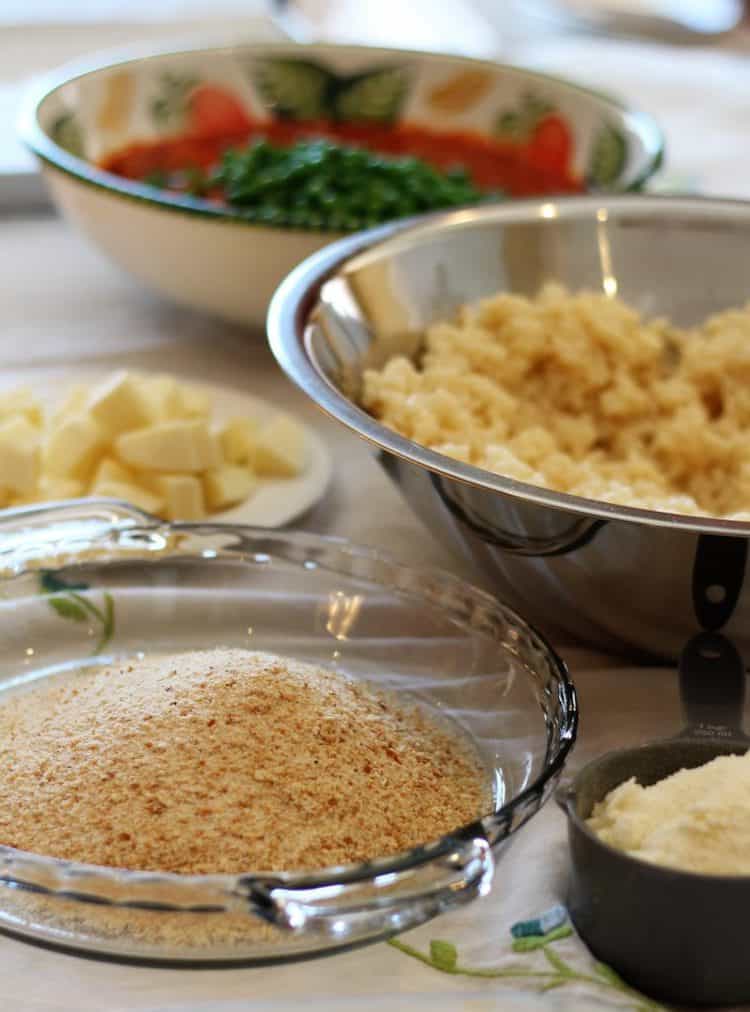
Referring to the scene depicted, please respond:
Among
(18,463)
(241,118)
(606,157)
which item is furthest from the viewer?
(241,118)

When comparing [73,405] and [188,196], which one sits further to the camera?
Result: [188,196]

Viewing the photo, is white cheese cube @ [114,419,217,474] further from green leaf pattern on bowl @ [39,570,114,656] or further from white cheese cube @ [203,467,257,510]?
green leaf pattern on bowl @ [39,570,114,656]

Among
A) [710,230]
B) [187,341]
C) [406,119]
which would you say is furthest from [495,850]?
[406,119]

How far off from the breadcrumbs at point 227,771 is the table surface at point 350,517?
5 centimetres

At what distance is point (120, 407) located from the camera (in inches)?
40.2

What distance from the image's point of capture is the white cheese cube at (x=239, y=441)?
3.49 feet

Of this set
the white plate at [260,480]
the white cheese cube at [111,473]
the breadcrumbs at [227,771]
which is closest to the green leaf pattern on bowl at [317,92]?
the white plate at [260,480]

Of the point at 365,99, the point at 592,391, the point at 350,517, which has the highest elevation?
the point at 365,99

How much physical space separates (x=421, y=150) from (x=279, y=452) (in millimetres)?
661

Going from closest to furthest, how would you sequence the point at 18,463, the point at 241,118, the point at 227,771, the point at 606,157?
1. the point at 227,771
2. the point at 18,463
3. the point at 606,157
4. the point at 241,118

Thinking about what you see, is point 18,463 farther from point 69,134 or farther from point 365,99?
point 365,99

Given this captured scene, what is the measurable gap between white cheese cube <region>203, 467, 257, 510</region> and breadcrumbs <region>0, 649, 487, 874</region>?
10.2 inches

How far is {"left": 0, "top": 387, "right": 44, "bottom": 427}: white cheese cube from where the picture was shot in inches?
42.1

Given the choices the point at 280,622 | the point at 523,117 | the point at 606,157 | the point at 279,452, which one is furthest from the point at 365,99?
the point at 280,622
